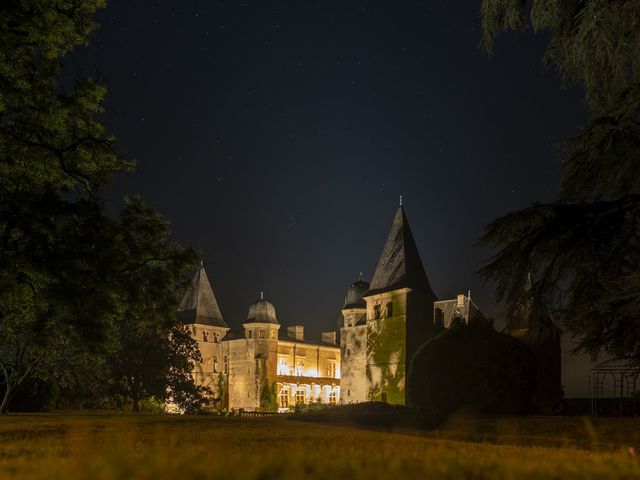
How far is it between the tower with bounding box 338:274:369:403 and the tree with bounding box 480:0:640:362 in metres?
39.7

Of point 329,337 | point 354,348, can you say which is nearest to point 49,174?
point 354,348

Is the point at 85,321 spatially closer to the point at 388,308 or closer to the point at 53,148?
the point at 53,148

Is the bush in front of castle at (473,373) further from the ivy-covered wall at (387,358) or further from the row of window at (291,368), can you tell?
the row of window at (291,368)

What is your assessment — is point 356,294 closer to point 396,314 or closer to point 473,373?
point 396,314

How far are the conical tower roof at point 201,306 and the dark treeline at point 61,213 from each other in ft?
170

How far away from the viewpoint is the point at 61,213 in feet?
48.1

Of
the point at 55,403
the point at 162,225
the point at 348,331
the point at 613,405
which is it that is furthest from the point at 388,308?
the point at 162,225

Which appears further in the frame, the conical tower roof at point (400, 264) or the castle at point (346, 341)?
the conical tower roof at point (400, 264)

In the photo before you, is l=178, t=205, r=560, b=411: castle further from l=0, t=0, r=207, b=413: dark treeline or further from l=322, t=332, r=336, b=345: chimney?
l=0, t=0, r=207, b=413: dark treeline

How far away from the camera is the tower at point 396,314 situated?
4794cm

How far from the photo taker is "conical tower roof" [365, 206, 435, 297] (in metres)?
49.3

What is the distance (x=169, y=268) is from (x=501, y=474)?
1598 centimetres

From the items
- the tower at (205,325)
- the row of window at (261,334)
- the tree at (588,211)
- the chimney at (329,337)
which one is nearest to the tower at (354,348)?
the row of window at (261,334)

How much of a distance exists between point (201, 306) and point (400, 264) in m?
28.5
